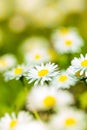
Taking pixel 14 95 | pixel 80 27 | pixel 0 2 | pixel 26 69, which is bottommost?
pixel 26 69

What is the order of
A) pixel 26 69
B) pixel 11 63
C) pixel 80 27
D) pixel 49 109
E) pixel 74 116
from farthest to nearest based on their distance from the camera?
pixel 80 27 < pixel 11 63 < pixel 26 69 < pixel 49 109 < pixel 74 116

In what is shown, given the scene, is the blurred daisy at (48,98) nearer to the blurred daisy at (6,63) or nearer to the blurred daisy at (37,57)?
the blurred daisy at (37,57)

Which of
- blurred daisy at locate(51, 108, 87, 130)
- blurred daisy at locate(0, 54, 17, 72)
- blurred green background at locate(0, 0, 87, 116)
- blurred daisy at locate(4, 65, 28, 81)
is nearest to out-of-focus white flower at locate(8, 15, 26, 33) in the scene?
blurred green background at locate(0, 0, 87, 116)

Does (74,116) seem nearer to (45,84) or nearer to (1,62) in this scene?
(45,84)

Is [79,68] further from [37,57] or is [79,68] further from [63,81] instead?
[37,57]

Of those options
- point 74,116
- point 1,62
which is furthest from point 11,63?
point 74,116

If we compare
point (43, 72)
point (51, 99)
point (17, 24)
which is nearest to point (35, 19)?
point (17, 24)

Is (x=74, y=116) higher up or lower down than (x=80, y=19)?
lower down

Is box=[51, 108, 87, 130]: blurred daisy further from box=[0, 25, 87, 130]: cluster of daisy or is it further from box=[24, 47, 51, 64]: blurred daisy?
box=[24, 47, 51, 64]: blurred daisy
